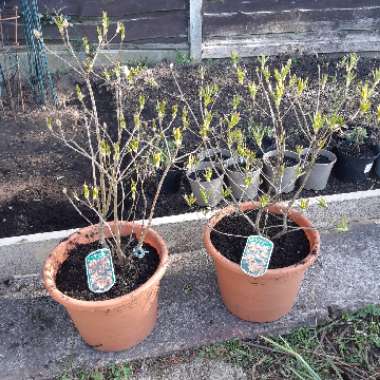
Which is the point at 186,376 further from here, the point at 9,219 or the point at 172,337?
the point at 9,219

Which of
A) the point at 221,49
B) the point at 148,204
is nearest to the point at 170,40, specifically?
the point at 221,49

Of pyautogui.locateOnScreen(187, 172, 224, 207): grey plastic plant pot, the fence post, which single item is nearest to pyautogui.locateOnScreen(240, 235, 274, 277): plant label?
pyautogui.locateOnScreen(187, 172, 224, 207): grey plastic plant pot

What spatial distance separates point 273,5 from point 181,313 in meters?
3.31

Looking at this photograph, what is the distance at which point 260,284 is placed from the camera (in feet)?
7.52

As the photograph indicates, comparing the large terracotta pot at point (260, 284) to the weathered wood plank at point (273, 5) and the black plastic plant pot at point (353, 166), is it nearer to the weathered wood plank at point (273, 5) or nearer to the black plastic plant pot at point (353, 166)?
the black plastic plant pot at point (353, 166)

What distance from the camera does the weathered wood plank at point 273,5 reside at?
4.41 metres

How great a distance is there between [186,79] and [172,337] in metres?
2.62

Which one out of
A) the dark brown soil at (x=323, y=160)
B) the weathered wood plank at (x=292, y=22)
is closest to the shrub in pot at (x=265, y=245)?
the dark brown soil at (x=323, y=160)

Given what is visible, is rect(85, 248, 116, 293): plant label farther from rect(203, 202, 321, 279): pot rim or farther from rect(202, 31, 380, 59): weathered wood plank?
rect(202, 31, 380, 59): weathered wood plank

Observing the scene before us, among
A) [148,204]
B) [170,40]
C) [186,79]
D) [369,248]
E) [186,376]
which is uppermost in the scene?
[170,40]

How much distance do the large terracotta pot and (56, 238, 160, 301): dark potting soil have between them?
1.08 ft

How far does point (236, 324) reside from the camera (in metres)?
2.50

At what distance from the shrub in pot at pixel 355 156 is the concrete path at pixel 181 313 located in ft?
1.78

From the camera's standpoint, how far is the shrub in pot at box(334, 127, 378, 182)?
3.22 m
